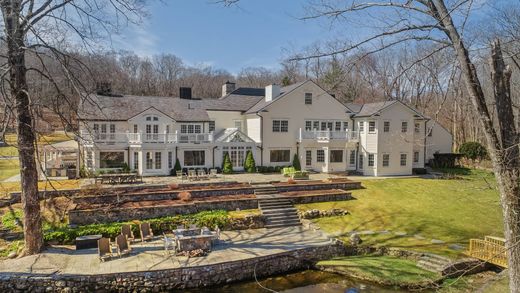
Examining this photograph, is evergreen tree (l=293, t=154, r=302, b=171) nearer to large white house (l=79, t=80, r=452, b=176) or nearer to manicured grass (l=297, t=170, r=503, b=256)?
large white house (l=79, t=80, r=452, b=176)

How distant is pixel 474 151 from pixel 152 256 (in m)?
33.7

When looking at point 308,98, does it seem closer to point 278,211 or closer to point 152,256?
point 278,211

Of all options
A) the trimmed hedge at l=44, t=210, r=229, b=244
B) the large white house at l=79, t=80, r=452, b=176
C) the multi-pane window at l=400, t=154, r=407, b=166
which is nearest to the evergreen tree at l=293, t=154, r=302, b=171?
the large white house at l=79, t=80, r=452, b=176

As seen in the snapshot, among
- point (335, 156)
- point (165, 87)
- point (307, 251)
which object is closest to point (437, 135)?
point (335, 156)

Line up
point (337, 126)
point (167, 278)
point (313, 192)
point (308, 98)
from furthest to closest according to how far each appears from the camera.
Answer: point (337, 126) → point (308, 98) → point (313, 192) → point (167, 278)

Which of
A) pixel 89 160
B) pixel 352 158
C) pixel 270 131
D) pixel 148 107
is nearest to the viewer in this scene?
pixel 89 160

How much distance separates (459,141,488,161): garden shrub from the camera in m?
34.8

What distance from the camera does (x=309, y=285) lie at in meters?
13.7

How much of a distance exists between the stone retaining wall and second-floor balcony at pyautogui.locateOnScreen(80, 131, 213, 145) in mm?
9119

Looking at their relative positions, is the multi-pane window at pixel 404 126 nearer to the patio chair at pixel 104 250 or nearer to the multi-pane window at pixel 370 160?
the multi-pane window at pixel 370 160

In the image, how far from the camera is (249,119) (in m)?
32.8

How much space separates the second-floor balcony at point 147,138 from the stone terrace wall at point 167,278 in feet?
49.7

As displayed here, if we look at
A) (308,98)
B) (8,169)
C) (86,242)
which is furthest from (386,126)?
(8,169)

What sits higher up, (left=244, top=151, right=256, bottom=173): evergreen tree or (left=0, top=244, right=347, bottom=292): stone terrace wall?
(left=244, top=151, right=256, bottom=173): evergreen tree
